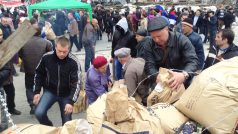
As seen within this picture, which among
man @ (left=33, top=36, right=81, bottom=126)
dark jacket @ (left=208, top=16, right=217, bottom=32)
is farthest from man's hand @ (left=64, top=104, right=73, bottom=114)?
dark jacket @ (left=208, top=16, right=217, bottom=32)

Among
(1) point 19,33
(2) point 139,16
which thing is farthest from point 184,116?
(2) point 139,16

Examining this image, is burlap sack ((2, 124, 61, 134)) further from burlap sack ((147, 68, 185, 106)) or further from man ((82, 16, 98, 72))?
man ((82, 16, 98, 72))

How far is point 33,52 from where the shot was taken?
21.2 ft

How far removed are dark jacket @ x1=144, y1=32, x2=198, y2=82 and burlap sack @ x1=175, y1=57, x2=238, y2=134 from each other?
0.67 metres

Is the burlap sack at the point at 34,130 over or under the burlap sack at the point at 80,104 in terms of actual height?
over

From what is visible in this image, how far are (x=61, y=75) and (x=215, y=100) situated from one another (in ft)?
7.65

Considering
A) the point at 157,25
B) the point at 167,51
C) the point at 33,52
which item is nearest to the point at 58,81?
the point at 167,51

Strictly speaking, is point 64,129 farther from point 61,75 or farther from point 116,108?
point 61,75

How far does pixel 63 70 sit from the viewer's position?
466 centimetres

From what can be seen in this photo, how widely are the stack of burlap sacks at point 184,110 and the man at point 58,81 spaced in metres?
1.61

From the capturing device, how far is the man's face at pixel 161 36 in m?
3.56

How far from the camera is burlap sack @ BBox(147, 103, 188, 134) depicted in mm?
2980

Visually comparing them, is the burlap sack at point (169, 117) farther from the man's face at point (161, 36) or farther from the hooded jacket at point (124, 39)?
the hooded jacket at point (124, 39)

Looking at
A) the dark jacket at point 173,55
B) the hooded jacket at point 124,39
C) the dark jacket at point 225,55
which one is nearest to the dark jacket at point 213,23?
the hooded jacket at point 124,39
